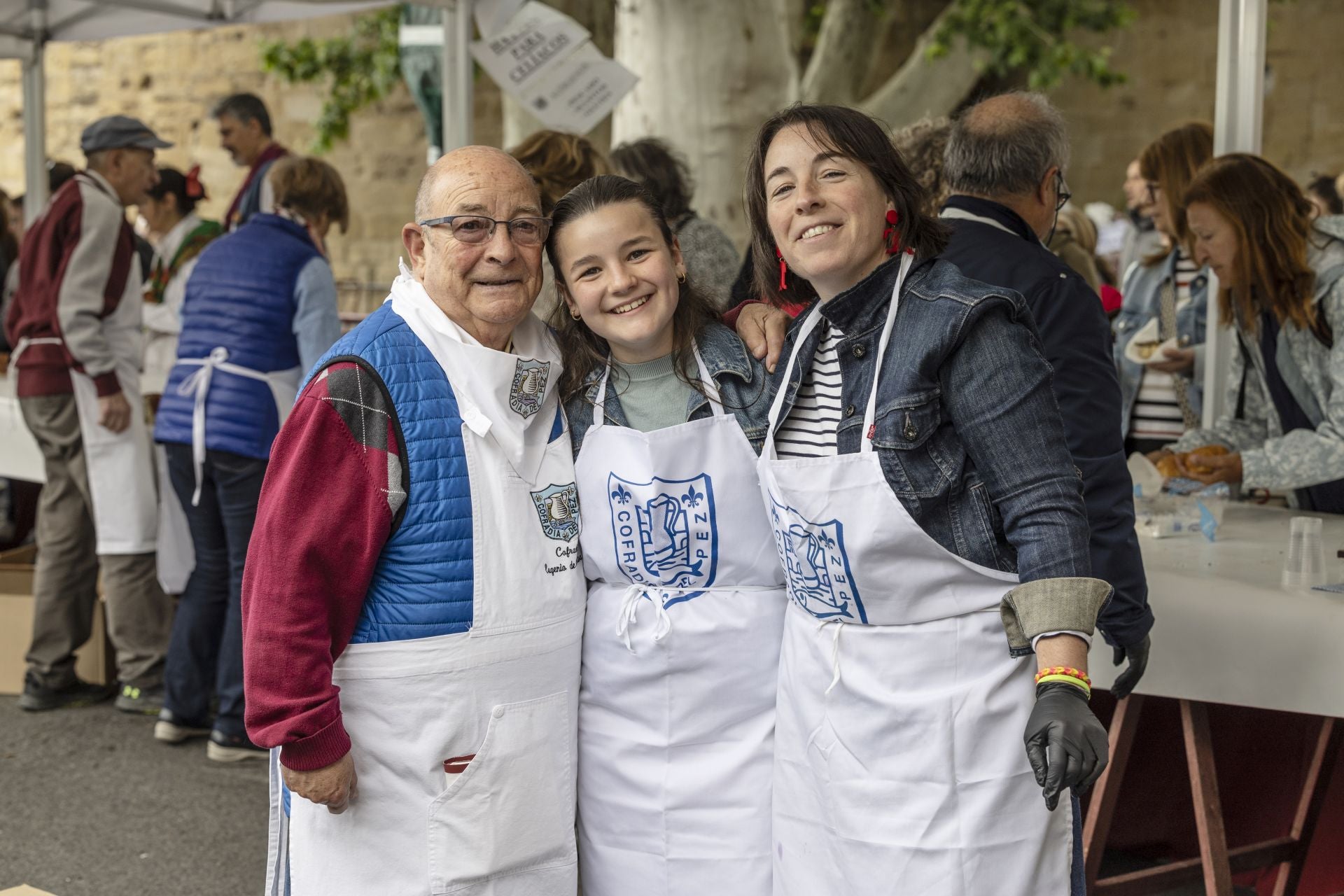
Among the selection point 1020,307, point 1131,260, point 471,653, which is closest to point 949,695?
point 1020,307

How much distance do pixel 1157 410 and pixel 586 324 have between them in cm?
291

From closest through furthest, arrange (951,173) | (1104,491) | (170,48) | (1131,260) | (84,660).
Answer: (1104,491), (951,173), (84,660), (1131,260), (170,48)

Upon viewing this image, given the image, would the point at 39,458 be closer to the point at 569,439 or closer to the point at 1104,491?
the point at 569,439

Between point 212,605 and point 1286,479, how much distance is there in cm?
316

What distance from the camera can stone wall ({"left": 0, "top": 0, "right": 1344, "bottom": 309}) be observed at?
13492 millimetres

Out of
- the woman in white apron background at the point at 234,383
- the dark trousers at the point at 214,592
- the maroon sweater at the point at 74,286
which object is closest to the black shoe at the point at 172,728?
the dark trousers at the point at 214,592

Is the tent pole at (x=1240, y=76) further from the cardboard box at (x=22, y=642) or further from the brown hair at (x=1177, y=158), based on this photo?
the cardboard box at (x=22, y=642)

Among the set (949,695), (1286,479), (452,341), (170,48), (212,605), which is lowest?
(212,605)

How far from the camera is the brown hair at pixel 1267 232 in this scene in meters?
3.29

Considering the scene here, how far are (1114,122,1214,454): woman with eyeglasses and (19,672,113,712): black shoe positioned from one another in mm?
3701

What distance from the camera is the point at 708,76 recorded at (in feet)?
21.4

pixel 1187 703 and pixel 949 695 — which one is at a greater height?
pixel 949 695

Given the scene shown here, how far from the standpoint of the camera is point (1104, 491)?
2.36 meters

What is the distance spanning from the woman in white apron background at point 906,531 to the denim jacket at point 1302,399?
61.6 inches
